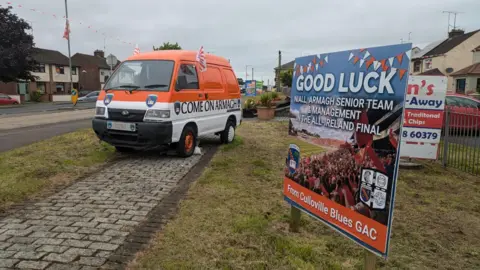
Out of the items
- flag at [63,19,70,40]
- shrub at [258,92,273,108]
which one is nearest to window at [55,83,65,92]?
flag at [63,19,70,40]

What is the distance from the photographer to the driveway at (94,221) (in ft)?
10.6

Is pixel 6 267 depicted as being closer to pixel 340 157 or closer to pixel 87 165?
pixel 340 157

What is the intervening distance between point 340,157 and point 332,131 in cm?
28

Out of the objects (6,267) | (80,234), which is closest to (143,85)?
(80,234)

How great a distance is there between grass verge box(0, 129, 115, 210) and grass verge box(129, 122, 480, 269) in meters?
2.30

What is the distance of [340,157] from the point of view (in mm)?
3088

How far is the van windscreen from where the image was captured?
7.26 metres

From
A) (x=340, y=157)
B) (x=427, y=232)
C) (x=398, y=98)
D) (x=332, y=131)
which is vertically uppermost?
(x=398, y=98)

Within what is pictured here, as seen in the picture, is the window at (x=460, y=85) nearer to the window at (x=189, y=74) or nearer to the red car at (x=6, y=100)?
the window at (x=189, y=74)

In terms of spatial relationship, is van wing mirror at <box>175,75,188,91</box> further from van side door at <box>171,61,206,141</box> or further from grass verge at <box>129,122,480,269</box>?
grass verge at <box>129,122,480,269</box>

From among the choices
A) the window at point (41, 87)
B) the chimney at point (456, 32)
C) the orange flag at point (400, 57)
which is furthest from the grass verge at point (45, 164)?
the chimney at point (456, 32)

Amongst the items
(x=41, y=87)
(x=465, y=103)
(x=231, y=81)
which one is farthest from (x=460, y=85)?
(x=41, y=87)

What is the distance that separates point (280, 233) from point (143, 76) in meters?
5.01

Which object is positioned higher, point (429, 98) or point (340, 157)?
point (429, 98)
